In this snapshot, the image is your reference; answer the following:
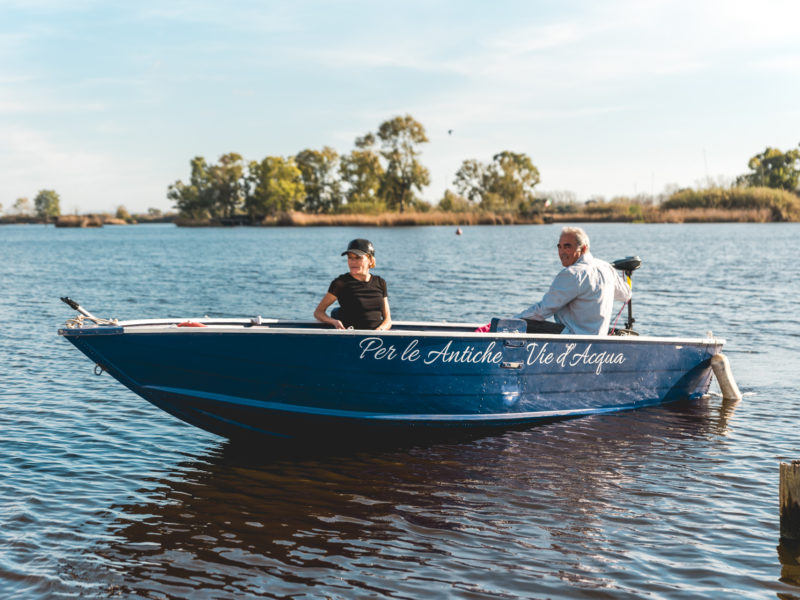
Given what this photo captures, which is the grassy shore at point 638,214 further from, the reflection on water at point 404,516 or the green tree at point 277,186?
the reflection on water at point 404,516

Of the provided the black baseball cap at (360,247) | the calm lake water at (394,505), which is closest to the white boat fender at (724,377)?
the calm lake water at (394,505)

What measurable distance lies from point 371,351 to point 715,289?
61.7 feet

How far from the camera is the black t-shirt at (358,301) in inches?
295

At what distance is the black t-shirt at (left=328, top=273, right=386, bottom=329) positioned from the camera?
24.6 feet

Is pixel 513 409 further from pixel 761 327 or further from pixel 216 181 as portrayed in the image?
pixel 216 181

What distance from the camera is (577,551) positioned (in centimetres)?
540

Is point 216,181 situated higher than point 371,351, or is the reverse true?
point 216,181

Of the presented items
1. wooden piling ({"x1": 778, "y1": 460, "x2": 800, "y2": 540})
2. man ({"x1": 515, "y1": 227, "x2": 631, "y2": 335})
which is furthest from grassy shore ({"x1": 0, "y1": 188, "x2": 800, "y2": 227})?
wooden piling ({"x1": 778, "y1": 460, "x2": 800, "y2": 540})

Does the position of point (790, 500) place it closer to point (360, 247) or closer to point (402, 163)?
point (360, 247)

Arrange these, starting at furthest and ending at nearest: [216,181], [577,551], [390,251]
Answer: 1. [216,181]
2. [390,251]
3. [577,551]

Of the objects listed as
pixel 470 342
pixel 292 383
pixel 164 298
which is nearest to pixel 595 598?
pixel 470 342

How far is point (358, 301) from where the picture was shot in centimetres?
752

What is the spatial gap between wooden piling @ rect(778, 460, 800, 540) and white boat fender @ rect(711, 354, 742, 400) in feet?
13.7

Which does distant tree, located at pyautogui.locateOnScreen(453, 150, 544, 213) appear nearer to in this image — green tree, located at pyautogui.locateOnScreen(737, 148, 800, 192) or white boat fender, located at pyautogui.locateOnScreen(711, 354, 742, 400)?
green tree, located at pyautogui.locateOnScreen(737, 148, 800, 192)
